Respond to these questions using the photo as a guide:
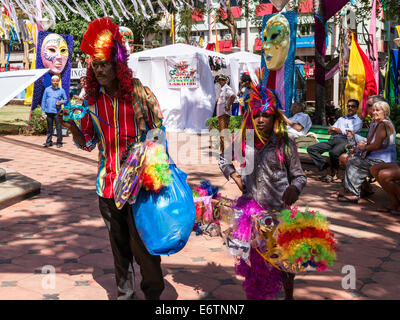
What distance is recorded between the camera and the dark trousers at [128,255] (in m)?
2.97

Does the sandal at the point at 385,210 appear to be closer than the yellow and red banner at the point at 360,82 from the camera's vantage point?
Yes

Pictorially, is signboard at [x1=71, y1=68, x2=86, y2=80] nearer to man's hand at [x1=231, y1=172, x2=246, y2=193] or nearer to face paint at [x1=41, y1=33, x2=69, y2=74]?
face paint at [x1=41, y1=33, x2=69, y2=74]

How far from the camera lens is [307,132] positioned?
951 centimetres

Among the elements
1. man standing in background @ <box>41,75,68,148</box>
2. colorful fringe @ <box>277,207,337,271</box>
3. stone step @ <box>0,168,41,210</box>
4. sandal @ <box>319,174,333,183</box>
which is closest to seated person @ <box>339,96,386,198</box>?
sandal @ <box>319,174,333,183</box>

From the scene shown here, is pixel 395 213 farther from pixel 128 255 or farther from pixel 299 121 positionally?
pixel 128 255

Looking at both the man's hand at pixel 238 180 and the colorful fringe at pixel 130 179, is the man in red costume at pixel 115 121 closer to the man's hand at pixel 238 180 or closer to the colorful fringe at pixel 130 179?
the colorful fringe at pixel 130 179

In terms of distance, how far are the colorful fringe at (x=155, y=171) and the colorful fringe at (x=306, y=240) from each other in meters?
0.79

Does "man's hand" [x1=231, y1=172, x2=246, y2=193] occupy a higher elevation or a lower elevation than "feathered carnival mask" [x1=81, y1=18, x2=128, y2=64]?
lower

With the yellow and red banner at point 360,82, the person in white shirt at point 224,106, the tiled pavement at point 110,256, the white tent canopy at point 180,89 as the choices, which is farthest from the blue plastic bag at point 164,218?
the white tent canopy at point 180,89

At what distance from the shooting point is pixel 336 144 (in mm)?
8109

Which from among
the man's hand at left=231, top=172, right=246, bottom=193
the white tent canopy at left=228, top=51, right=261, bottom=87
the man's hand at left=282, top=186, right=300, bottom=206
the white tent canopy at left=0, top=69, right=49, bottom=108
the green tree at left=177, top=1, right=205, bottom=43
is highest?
the green tree at left=177, top=1, right=205, bottom=43

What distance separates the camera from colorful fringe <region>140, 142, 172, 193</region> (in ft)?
9.23

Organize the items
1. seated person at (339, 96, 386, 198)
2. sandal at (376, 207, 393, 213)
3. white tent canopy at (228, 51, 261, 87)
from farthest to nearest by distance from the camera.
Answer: white tent canopy at (228, 51, 261, 87) → seated person at (339, 96, 386, 198) → sandal at (376, 207, 393, 213)

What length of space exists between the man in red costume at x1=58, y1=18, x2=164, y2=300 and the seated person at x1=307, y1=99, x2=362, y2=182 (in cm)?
556
